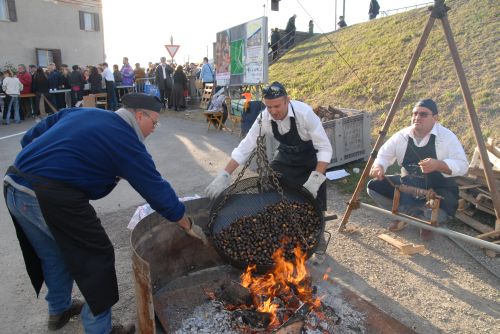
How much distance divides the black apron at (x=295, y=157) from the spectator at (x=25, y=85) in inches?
495

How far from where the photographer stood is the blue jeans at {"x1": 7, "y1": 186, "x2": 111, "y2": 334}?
254cm

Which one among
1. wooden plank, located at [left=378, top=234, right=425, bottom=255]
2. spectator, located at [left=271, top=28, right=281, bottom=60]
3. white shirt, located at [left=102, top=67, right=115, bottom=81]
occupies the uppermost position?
spectator, located at [left=271, top=28, right=281, bottom=60]

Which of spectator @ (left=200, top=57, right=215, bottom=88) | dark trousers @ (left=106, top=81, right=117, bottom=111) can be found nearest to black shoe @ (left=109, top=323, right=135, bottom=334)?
dark trousers @ (left=106, top=81, right=117, bottom=111)

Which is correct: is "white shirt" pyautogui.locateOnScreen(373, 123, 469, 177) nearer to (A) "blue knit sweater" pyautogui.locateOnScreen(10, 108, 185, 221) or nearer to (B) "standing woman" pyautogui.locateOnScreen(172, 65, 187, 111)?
(A) "blue knit sweater" pyautogui.locateOnScreen(10, 108, 185, 221)

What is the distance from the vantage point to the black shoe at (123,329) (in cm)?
298

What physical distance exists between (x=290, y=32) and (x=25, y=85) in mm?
13578

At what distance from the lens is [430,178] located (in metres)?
4.58

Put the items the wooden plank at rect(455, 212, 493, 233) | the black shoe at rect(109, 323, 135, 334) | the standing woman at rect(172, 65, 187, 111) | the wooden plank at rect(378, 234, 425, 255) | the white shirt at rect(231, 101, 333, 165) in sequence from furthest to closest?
the standing woman at rect(172, 65, 187, 111)
the wooden plank at rect(455, 212, 493, 233)
the wooden plank at rect(378, 234, 425, 255)
the white shirt at rect(231, 101, 333, 165)
the black shoe at rect(109, 323, 135, 334)

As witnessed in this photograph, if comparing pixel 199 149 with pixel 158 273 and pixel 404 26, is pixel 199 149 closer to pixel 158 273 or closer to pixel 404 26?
pixel 158 273

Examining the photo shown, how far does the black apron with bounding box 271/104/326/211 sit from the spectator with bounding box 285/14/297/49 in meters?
18.4

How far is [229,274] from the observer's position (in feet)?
12.3

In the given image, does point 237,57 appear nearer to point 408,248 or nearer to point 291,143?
point 291,143

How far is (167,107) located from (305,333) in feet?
48.2

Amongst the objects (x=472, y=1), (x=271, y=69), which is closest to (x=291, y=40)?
(x=271, y=69)
